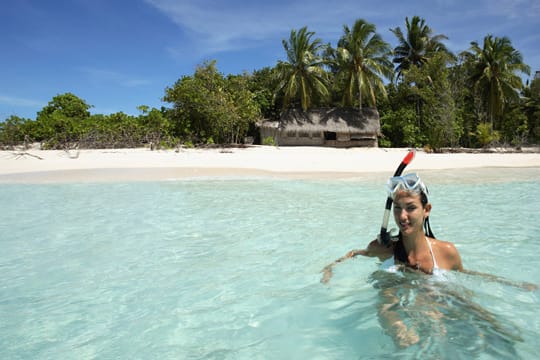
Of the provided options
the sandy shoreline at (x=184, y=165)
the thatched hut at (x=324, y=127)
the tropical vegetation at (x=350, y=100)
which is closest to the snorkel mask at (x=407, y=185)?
the sandy shoreline at (x=184, y=165)

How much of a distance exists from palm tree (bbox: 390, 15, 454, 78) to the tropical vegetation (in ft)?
0.27

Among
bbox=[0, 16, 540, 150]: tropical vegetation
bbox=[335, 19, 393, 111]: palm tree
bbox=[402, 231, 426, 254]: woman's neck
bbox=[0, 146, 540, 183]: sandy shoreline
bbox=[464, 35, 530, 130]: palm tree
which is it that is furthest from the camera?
bbox=[464, 35, 530, 130]: palm tree

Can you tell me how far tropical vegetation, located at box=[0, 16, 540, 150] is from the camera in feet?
64.4

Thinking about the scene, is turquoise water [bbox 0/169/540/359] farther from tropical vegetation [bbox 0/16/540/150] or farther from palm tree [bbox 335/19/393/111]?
palm tree [bbox 335/19/393/111]

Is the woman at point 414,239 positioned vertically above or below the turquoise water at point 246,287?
above

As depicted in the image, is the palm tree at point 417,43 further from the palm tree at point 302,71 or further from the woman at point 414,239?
the woman at point 414,239

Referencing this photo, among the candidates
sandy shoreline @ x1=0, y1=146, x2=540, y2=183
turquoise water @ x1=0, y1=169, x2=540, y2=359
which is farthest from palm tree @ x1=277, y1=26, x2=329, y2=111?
turquoise water @ x1=0, y1=169, x2=540, y2=359

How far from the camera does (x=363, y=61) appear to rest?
2498 cm

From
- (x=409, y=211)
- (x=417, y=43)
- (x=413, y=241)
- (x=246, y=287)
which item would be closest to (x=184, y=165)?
(x=246, y=287)

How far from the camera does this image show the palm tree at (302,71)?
25.4m

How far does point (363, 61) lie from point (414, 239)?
24.7 m

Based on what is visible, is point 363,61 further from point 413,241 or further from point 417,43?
point 413,241

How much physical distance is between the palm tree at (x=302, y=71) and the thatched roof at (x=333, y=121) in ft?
2.65

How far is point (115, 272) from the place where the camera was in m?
3.63
